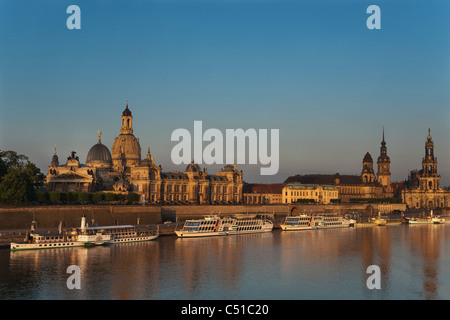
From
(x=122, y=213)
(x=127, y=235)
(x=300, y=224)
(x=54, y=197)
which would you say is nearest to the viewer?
(x=127, y=235)

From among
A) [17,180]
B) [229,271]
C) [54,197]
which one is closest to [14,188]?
[17,180]

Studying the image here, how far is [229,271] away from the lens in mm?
40750

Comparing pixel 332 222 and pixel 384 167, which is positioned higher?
pixel 384 167

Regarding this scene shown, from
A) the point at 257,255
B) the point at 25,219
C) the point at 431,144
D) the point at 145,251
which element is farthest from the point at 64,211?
the point at 431,144

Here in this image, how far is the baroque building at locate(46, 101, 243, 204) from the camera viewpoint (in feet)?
310

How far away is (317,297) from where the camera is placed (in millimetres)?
33219

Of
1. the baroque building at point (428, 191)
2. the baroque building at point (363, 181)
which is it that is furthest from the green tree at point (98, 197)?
the baroque building at point (428, 191)

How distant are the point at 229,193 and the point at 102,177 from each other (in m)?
26.7

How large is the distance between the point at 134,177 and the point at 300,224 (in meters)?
33.4

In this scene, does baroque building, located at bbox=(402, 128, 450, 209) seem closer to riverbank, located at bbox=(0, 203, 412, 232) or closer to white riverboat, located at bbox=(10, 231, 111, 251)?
riverbank, located at bbox=(0, 203, 412, 232)

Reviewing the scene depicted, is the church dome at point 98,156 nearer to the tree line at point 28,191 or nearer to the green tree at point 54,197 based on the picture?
the tree line at point 28,191

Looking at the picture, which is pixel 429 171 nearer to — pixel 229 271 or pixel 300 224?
pixel 300 224

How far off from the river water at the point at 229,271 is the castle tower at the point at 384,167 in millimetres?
101922
